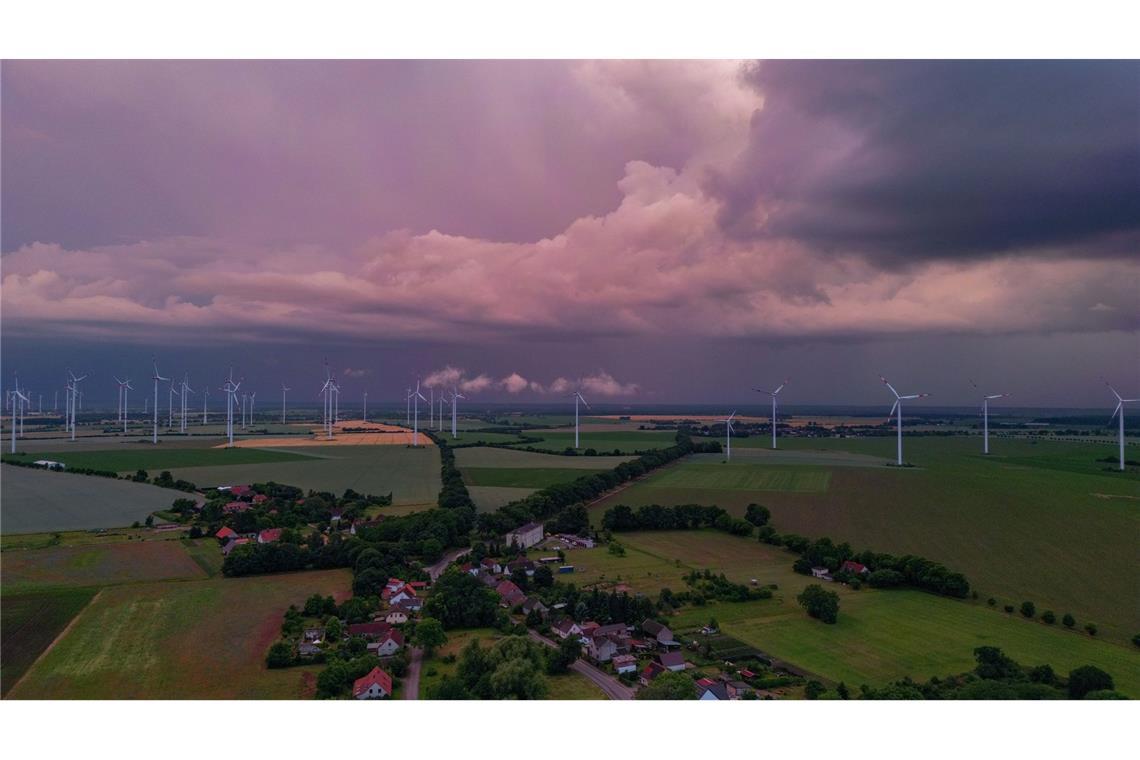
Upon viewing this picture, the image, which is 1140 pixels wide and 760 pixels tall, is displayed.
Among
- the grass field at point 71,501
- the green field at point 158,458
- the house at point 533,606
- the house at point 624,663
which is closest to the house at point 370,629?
the house at point 533,606

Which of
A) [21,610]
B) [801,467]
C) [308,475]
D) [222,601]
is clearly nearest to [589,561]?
[222,601]

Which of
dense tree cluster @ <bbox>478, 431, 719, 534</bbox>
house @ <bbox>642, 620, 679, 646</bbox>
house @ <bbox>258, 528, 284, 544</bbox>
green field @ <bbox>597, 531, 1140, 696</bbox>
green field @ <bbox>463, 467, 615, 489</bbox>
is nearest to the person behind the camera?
green field @ <bbox>597, 531, 1140, 696</bbox>

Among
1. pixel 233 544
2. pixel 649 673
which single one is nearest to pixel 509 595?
pixel 649 673

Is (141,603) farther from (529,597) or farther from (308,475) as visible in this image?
(308,475)

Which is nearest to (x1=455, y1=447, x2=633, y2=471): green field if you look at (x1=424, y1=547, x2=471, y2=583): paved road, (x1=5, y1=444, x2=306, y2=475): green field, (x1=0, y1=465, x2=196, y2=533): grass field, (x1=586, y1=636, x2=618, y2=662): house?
(x1=5, y1=444, x2=306, y2=475): green field

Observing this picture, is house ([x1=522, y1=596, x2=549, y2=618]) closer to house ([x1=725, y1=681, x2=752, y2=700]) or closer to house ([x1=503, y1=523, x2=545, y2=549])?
house ([x1=725, y1=681, x2=752, y2=700])

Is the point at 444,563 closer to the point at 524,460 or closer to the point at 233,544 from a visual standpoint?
the point at 233,544
